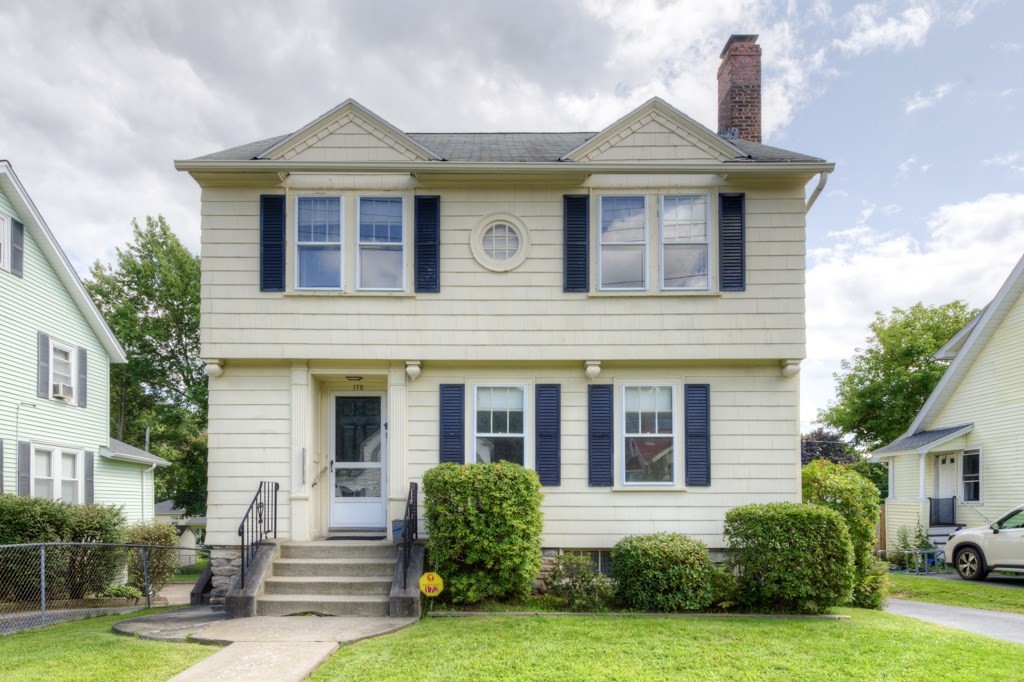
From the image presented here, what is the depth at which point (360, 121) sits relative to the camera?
9695 mm

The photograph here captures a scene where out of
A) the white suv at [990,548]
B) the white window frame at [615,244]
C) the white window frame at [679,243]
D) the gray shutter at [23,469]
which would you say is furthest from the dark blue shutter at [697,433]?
the gray shutter at [23,469]

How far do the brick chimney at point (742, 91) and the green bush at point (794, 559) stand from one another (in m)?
6.57

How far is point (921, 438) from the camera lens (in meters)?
18.5

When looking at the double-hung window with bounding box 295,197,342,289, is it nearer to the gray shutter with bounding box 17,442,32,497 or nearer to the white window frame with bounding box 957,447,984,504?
the gray shutter with bounding box 17,442,32,497

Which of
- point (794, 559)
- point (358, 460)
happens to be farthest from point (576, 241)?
point (794, 559)

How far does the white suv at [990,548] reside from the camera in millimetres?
12695

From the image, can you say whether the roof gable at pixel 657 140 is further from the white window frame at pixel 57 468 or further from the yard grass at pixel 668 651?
the white window frame at pixel 57 468

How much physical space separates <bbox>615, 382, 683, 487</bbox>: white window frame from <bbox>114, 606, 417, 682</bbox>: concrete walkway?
3.58 m

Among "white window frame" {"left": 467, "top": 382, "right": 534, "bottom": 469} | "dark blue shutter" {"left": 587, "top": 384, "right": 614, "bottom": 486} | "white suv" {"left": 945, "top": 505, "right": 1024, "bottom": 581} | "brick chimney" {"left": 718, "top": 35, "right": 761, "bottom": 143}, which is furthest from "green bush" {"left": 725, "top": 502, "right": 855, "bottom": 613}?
"white suv" {"left": 945, "top": 505, "right": 1024, "bottom": 581}

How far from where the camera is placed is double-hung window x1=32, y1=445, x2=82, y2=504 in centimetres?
1538

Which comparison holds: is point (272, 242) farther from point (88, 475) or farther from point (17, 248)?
point (88, 475)

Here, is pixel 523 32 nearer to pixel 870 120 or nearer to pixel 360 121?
pixel 360 121

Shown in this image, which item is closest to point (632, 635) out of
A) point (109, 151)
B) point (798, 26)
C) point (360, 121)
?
point (360, 121)

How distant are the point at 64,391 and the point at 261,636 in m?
12.8
